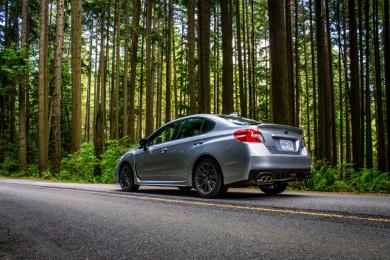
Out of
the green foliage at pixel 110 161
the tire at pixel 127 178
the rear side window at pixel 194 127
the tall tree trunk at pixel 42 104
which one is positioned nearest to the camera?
the rear side window at pixel 194 127

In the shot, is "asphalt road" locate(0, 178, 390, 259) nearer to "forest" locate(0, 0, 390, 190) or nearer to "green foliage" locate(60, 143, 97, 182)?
"forest" locate(0, 0, 390, 190)

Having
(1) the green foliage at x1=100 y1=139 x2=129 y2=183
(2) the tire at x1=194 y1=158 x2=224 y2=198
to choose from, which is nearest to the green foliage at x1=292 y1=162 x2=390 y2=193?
(2) the tire at x1=194 y1=158 x2=224 y2=198

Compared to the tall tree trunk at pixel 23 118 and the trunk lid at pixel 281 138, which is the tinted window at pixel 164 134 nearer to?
the trunk lid at pixel 281 138

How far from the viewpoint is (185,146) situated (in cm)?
804

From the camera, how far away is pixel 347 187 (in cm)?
988

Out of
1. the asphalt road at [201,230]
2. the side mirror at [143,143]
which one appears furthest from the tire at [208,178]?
the side mirror at [143,143]

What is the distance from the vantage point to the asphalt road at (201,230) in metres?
3.31

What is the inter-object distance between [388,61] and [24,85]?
24160mm

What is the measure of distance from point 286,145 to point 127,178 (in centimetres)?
434

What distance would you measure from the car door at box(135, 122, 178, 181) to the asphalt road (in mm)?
2031

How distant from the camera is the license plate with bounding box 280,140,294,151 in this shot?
23.9 feet

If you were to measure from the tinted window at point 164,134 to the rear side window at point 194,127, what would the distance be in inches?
14.9

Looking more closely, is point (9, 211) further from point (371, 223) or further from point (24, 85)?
point (24, 85)

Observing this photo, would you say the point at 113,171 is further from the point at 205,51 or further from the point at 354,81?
the point at 354,81
